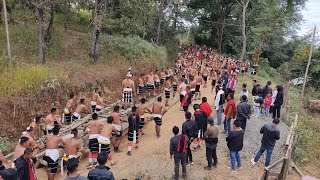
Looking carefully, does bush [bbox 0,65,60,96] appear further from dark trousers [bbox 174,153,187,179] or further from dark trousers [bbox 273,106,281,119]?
dark trousers [bbox 273,106,281,119]

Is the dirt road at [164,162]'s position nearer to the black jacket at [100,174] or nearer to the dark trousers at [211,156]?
the dark trousers at [211,156]

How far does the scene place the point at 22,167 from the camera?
6316 mm

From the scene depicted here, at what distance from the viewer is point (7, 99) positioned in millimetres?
11352

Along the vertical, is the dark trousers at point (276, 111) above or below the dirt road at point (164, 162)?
above

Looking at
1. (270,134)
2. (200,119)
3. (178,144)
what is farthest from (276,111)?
(178,144)

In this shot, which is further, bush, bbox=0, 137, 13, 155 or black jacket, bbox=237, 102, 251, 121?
bush, bbox=0, 137, 13, 155

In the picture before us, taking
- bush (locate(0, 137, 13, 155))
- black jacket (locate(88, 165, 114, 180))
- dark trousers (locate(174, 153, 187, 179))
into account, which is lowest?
bush (locate(0, 137, 13, 155))

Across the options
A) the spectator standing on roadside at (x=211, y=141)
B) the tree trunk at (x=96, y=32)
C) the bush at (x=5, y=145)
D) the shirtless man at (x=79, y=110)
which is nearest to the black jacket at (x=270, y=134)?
the spectator standing on roadside at (x=211, y=141)

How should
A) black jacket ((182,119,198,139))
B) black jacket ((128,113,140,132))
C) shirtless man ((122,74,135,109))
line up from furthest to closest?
shirtless man ((122,74,135,109))
black jacket ((128,113,140,132))
black jacket ((182,119,198,139))

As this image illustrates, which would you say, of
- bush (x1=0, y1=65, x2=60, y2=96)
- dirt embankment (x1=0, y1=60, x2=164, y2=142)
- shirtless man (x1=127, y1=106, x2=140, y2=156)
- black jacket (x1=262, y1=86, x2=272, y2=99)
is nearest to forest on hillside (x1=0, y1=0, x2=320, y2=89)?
dirt embankment (x1=0, y1=60, x2=164, y2=142)

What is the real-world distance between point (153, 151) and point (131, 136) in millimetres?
901

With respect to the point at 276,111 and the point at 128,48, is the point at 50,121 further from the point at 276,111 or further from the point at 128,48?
the point at 128,48

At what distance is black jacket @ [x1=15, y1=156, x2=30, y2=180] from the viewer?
6300 mm

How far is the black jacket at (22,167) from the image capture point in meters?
6.30
